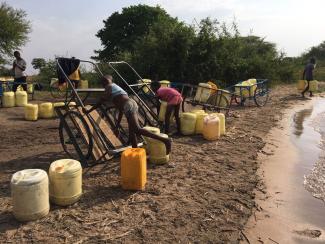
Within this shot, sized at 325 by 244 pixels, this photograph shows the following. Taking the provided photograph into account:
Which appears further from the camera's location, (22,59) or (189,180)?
(22,59)

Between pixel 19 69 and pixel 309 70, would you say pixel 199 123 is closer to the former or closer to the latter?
pixel 19 69

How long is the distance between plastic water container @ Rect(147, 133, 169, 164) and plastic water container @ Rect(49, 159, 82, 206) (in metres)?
1.86

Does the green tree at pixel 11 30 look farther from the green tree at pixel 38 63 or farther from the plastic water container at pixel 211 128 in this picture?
the plastic water container at pixel 211 128

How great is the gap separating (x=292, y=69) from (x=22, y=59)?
15.7 meters

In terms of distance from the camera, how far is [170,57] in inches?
682

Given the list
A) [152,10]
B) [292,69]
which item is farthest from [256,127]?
[152,10]

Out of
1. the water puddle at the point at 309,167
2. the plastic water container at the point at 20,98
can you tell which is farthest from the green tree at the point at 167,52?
the water puddle at the point at 309,167

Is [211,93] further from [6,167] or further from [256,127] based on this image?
[6,167]

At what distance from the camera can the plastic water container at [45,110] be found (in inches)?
442

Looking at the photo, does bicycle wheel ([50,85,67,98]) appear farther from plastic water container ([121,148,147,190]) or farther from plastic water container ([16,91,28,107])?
plastic water container ([121,148,147,190])

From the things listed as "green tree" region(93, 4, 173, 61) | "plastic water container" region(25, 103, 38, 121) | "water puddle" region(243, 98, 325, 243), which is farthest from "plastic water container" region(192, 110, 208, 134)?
"green tree" region(93, 4, 173, 61)

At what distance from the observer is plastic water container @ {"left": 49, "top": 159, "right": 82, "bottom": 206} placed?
495 cm

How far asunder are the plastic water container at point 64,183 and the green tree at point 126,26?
87.6ft

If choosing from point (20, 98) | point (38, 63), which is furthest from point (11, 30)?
point (20, 98)
